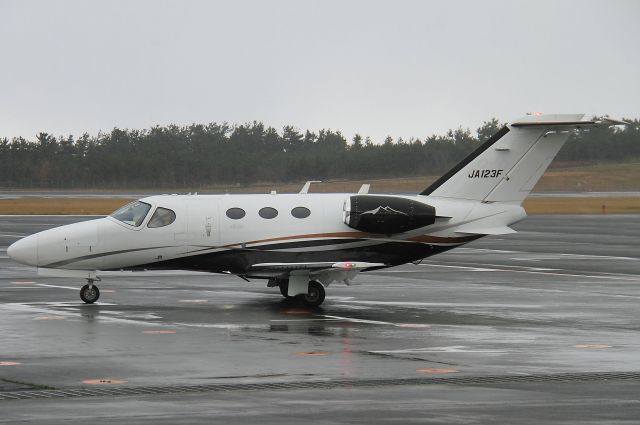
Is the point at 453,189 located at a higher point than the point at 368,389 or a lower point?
higher

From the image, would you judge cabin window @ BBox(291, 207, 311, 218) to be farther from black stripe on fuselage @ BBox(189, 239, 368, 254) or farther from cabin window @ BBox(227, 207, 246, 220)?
cabin window @ BBox(227, 207, 246, 220)

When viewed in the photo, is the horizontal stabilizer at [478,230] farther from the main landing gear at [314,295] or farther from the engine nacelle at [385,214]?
the main landing gear at [314,295]

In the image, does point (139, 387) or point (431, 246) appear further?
point (431, 246)

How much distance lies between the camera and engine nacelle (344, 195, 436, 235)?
23797 millimetres

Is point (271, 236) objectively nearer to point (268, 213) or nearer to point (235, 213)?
point (268, 213)

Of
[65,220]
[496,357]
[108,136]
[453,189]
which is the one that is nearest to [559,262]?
[453,189]

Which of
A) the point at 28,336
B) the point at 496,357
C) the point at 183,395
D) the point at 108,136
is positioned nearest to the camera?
the point at 183,395

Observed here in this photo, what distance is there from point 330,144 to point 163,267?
130m

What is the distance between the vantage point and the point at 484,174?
24953mm

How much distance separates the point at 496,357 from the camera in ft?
54.5

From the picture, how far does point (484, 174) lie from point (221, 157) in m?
108

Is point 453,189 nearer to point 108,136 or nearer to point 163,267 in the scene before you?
point 163,267

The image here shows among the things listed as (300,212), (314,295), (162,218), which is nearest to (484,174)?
(300,212)

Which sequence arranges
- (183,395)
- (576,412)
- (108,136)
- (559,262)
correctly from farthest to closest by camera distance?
(108,136) < (559,262) < (183,395) < (576,412)
